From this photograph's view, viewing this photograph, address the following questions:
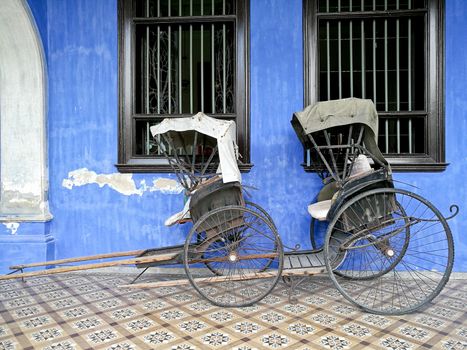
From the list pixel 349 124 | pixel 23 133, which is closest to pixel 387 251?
pixel 349 124

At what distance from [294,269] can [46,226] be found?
2866 mm

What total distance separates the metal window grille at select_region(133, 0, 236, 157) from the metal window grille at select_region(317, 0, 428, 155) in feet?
3.65

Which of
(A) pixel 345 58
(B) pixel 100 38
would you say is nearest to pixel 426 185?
(A) pixel 345 58

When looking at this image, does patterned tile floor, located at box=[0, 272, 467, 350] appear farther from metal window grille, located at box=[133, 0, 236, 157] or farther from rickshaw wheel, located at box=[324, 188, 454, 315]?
metal window grille, located at box=[133, 0, 236, 157]

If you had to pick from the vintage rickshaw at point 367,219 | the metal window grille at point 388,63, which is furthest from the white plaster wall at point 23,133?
the metal window grille at point 388,63

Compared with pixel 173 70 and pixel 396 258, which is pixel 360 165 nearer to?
pixel 396 258

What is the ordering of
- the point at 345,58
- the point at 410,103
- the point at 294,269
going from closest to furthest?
the point at 294,269 → the point at 410,103 → the point at 345,58

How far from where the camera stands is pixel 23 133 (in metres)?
4.41

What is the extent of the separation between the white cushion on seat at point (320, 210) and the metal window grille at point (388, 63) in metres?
1.19

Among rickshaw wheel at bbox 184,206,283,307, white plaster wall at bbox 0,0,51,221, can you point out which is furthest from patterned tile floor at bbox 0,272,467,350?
white plaster wall at bbox 0,0,51,221

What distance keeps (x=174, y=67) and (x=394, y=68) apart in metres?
2.60

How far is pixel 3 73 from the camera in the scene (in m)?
4.39

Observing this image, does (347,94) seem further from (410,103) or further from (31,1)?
(31,1)

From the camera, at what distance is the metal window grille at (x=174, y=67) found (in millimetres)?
4539
